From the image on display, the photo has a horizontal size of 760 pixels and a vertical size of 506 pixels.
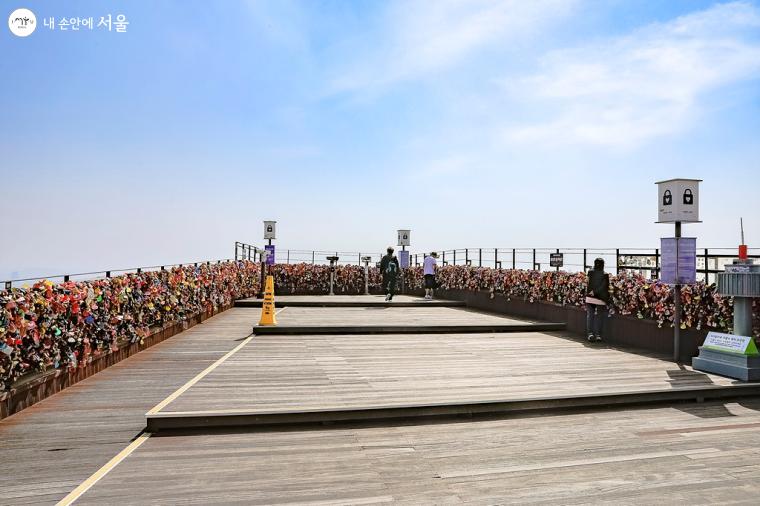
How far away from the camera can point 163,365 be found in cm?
772

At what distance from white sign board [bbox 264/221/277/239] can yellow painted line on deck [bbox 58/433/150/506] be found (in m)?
16.5

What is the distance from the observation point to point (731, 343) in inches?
287

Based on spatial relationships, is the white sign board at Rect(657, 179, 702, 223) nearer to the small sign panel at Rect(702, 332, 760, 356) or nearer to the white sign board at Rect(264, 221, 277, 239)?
the small sign panel at Rect(702, 332, 760, 356)

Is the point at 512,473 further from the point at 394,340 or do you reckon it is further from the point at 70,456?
the point at 394,340

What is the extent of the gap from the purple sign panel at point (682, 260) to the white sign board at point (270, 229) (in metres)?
15.5

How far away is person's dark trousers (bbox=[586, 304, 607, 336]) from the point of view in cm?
1024

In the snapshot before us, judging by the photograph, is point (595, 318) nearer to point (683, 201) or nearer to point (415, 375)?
point (683, 201)

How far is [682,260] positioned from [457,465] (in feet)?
19.3

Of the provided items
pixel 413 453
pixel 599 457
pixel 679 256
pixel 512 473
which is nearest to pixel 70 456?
pixel 413 453

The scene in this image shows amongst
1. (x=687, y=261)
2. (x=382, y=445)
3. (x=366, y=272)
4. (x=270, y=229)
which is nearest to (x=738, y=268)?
(x=687, y=261)

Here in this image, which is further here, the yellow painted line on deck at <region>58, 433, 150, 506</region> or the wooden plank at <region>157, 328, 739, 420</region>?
the wooden plank at <region>157, 328, 739, 420</region>

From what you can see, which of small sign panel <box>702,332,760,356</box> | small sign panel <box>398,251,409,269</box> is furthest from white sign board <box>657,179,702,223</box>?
small sign panel <box>398,251,409,269</box>

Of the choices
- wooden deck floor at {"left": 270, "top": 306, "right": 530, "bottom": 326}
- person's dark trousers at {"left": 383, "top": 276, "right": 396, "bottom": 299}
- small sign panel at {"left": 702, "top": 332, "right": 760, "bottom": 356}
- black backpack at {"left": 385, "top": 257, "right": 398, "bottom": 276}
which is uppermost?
black backpack at {"left": 385, "top": 257, "right": 398, "bottom": 276}

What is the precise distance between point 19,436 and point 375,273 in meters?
20.4
